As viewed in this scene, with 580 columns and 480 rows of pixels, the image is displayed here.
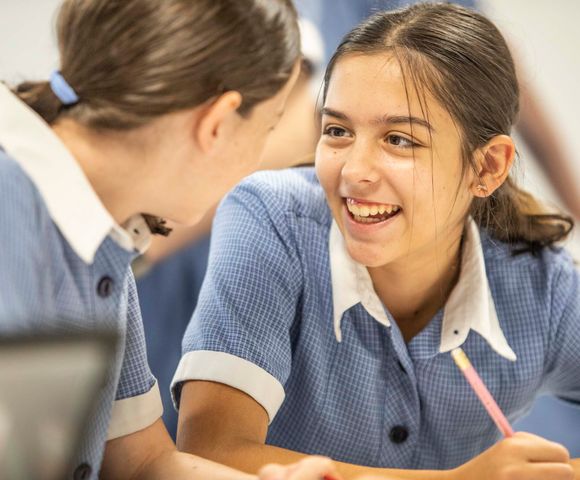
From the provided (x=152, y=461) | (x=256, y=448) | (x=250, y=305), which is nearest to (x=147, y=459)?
(x=152, y=461)

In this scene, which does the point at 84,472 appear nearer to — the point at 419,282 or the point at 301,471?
the point at 301,471

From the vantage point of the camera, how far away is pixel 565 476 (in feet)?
3.38

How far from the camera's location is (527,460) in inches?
40.4

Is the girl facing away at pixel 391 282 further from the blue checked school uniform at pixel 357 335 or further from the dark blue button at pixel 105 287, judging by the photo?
the dark blue button at pixel 105 287

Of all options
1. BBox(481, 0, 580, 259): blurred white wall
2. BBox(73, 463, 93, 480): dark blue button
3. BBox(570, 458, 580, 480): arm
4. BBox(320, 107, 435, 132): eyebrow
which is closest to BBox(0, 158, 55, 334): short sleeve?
BBox(73, 463, 93, 480): dark blue button

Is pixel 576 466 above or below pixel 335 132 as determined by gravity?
below

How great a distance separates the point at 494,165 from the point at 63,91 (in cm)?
64

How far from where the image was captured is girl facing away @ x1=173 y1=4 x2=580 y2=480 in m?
1.19

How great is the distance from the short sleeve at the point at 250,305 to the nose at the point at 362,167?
16 cm

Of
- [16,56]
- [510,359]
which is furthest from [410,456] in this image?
[16,56]

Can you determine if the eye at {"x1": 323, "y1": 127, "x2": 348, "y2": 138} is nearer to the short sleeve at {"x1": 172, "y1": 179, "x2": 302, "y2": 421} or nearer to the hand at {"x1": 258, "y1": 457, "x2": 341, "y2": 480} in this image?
the short sleeve at {"x1": 172, "y1": 179, "x2": 302, "y2": 421}

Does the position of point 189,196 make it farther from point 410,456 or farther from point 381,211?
point 410,456

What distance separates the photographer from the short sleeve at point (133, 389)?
3.53 feet

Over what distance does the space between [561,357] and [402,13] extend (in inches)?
20.8
